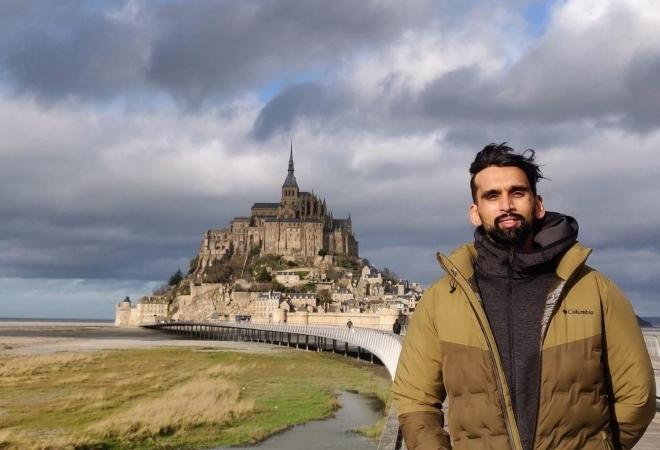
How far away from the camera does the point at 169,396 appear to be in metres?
21.6

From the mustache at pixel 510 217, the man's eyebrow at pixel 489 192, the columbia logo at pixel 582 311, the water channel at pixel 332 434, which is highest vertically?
the man's eyebrow at pixel 489 192

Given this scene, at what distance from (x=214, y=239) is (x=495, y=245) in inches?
5631

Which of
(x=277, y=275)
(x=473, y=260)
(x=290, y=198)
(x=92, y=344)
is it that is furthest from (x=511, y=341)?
(x=290, y=198)

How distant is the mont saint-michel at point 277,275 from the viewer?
106m

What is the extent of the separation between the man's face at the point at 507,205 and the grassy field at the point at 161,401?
12.6 metres

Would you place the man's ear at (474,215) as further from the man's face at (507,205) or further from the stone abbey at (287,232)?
the stone abbey at (287,232)

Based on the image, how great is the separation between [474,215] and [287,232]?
131507 millimetres

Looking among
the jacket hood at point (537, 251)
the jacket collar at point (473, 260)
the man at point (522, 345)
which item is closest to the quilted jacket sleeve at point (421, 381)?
the man at point (522, 345)

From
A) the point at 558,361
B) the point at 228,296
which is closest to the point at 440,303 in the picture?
the point at 558,361

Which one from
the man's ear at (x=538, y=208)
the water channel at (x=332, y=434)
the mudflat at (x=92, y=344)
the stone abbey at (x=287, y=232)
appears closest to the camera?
the man's ear at (x=538, y=208)

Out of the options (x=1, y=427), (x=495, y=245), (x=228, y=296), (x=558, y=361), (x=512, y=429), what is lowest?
(x=1, y=427)

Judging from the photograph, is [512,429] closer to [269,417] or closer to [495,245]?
[495,245]

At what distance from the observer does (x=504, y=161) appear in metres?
3.03

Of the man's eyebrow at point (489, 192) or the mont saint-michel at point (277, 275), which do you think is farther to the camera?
the mont saint-michel at point (277, 275)
